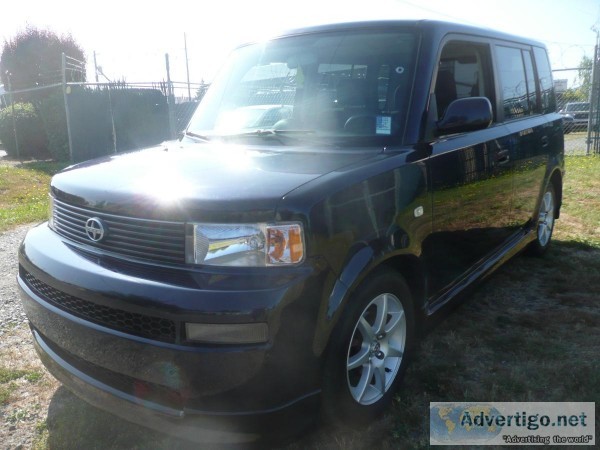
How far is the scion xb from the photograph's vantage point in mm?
1948

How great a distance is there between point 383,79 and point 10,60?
2459 cm

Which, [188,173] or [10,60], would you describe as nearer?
[188,173]

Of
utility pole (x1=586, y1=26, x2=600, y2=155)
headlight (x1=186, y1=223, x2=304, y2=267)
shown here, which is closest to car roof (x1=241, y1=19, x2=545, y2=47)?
headlight (x1=186, y1=223, x2=304, y2=267)

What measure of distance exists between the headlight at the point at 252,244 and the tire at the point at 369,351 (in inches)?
16.0

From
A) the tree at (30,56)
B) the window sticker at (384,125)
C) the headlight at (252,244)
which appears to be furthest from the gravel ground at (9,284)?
the tree at (30,56)

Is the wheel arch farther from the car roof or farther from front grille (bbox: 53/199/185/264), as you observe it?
the car roof

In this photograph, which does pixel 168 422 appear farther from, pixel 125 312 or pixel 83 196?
pixel 83 196

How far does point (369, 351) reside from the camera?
2490 millimetres

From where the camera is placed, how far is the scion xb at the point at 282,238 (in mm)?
1948

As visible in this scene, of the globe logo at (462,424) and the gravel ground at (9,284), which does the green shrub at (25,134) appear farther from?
the globe logo at (462,424)

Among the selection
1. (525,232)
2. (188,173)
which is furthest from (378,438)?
(525,232)

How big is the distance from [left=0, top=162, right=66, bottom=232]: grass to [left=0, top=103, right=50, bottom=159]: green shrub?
12.7 feet

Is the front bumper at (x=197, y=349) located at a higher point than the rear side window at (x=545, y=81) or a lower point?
lower

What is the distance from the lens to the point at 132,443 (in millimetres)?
2490
